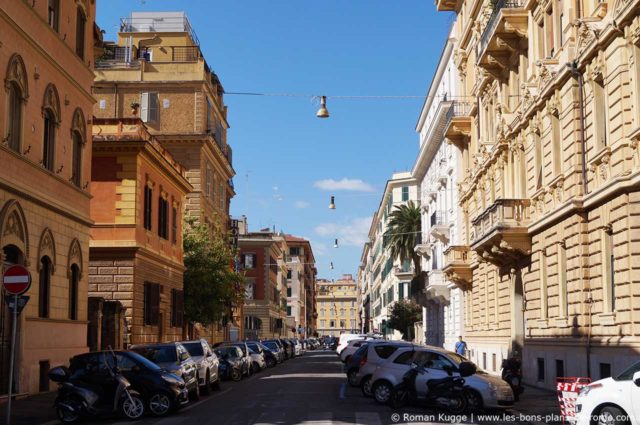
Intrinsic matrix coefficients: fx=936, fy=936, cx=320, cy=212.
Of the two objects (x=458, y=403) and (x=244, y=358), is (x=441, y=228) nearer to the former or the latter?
(x=244, y=358)

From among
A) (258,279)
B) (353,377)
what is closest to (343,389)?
(353,377)

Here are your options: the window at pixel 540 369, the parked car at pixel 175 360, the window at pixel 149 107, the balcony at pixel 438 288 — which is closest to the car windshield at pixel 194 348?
the parked car at pixel 175 360

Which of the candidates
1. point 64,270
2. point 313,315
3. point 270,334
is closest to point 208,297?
point 64,270

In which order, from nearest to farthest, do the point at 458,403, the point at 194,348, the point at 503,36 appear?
the point at 458,403
the point at 194,348
the point at 503,36

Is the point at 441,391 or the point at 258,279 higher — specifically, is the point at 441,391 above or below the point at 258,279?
below

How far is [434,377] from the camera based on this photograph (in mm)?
22125

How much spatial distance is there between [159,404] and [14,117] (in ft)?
30.7

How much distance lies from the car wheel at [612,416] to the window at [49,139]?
720 inches

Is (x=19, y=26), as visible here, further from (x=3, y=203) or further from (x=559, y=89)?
(x=559, y=89)

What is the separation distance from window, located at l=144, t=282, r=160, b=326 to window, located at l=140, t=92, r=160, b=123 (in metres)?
20.2

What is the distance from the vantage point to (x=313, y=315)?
198125mm

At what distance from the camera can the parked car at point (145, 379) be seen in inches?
790

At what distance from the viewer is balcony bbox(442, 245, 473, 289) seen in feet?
152

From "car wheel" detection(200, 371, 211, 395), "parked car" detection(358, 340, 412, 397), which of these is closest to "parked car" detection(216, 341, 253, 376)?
"car wheel" detection(200, 371, 211, 395)
